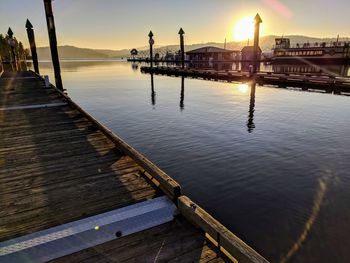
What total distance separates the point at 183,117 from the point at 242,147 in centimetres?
632

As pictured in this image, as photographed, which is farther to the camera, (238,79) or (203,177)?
(238,79)

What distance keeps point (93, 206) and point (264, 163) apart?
21.0ft

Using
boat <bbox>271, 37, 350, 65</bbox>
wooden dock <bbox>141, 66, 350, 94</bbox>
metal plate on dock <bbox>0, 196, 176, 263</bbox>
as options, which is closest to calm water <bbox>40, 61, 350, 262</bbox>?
metal plate on dock <bbox>0, 196, 176, 263</bbox>

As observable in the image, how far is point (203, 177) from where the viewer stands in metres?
8.05

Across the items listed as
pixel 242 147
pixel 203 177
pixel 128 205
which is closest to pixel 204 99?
pixel 242 147

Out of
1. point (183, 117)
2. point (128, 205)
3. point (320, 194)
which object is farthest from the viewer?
point (183, 117)

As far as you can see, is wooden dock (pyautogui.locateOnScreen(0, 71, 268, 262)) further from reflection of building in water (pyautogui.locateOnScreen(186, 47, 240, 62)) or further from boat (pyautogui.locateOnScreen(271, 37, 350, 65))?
reflection of building in water (pyautogui.locateOnScreen(186, 47, 240, 62))

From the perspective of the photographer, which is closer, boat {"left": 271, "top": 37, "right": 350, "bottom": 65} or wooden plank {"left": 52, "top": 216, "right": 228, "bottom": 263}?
wooden plank {"left": 52, "top": 216, "right": 228, "bottom": 263}

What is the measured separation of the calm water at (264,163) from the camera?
5582mm

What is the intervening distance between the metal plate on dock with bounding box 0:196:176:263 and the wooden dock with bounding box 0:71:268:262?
0.04 feet

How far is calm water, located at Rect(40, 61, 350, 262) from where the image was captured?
5.58 meters

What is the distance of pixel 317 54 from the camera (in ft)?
220

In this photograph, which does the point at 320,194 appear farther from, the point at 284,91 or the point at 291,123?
the point at 284,91

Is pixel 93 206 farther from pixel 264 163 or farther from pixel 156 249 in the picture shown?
pixel 264 163
